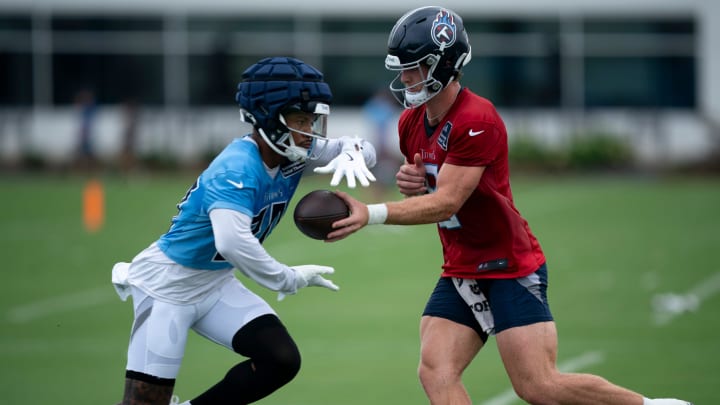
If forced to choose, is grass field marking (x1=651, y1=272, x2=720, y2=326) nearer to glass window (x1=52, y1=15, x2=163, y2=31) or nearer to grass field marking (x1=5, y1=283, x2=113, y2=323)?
grass field marking (x1=5, y1=283, x2=113, y2=323)

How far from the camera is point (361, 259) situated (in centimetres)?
1560

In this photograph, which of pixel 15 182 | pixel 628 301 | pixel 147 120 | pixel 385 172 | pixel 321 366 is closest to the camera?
pixel 321 366

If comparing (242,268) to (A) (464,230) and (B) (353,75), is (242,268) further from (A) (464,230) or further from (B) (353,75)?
(B) (353,75)

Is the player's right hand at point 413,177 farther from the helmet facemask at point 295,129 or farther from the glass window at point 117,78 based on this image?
the glass window at point 117,78

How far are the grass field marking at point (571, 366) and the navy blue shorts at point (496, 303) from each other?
2.24m

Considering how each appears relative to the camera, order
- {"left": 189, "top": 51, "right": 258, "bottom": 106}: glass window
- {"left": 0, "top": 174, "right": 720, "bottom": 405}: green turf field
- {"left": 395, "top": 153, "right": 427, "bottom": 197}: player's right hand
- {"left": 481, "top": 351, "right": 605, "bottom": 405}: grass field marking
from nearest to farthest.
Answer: {"left": 395, "top": 153, "right": 427, "bottom": 197}: player's right hand → {"left": 481, "top": 351, "right": 605, "bottom": 405}: grass field marking → {"left": 0, "top": 174, "right": 720, "bottom": 405}: green turf field → {"left": 189, "top": 51, "right": 258, "bottom": 106}: glass window

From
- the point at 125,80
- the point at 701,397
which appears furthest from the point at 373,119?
the point at 701,397

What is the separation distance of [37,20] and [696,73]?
1878 centimetres

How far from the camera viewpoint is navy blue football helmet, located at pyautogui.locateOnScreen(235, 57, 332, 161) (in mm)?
5504

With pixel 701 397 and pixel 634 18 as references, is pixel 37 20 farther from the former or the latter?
pixel 701 397

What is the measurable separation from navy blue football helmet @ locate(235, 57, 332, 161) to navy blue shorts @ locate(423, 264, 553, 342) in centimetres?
115

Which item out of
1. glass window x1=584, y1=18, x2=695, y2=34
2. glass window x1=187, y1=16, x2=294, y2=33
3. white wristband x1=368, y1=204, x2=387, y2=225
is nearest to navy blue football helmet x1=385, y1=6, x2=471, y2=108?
white wristband x1=368, y1=204, x2=387, y2=225

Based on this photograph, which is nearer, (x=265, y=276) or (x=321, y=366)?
(x=265, y=276)

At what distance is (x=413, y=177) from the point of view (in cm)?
600
